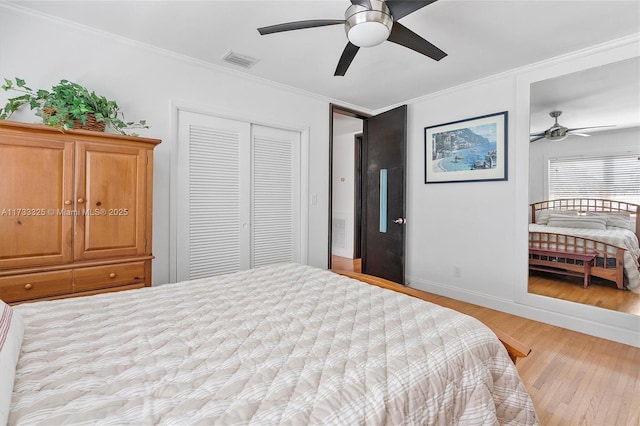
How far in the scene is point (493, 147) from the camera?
331cm

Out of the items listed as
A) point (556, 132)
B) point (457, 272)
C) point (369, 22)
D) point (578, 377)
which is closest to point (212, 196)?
point (369, 22)

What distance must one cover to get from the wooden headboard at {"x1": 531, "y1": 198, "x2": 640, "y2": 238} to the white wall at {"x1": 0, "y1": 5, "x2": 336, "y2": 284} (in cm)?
241

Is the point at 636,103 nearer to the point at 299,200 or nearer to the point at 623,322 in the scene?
the point at 623,322

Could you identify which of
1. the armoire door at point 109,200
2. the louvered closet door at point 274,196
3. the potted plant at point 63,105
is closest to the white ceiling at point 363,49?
the potted plant at point 63,105

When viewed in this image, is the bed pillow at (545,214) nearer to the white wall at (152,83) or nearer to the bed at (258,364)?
the bed at (258,364)

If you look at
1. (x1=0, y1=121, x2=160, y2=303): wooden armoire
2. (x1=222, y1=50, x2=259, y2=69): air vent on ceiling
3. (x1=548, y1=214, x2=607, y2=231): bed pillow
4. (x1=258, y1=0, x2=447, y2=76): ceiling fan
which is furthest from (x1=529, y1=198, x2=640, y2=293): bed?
(x1=0, y1=121, x2=160, y2=303): wooden armoire

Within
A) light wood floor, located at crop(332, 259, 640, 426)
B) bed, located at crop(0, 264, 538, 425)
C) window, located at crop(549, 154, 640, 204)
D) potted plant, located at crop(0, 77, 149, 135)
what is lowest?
light wood floor, located at crop(332, 259, 640, 426)

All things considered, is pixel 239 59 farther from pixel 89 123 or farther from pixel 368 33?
pixel 368 33

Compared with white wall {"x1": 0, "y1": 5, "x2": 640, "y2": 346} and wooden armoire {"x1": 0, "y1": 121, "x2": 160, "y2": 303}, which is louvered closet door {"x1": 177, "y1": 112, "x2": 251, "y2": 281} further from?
wooden armoire {"x1": 0, "y1": 121, "x2": 160, "y2": 303}

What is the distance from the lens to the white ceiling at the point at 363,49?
212 centimetres

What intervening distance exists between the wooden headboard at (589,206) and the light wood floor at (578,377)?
3.30 ft

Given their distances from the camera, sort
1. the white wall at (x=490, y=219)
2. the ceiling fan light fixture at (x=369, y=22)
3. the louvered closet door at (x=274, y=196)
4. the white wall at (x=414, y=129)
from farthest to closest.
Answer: the louvered closet door at (x=274, y=196) → the white wall at (x=490, y=219) → the white wall at (x=414, y=129) → the ceiling fan light fixture at (x=369, y=22)

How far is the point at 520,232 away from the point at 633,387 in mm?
1494

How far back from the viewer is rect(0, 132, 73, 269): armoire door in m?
1.76
